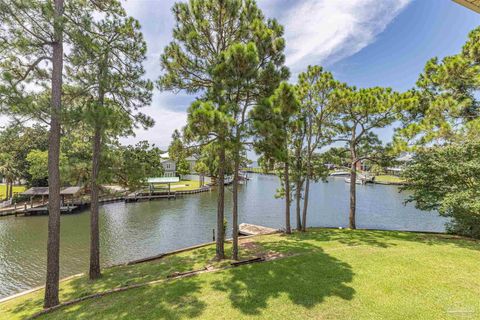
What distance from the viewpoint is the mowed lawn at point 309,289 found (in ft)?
15.7

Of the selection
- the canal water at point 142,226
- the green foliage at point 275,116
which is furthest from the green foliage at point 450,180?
the canal water at point 142,226

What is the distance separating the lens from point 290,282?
6.10 m

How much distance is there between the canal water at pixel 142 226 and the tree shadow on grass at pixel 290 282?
393 inches

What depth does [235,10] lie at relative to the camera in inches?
316

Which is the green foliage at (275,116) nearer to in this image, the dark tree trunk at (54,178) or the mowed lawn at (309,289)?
the mowed lawn at (309,289)

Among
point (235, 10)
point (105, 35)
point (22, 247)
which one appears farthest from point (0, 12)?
point (22, 247)

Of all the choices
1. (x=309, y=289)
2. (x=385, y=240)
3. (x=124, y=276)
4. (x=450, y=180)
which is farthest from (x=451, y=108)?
(x=124, y=276)

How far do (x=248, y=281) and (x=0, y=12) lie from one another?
880cm

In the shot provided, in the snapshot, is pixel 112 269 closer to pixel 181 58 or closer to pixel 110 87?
pixel 110 87

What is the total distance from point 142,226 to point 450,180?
21.7 meters

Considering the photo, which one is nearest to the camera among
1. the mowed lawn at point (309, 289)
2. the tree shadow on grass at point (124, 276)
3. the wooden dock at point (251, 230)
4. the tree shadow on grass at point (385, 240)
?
the mowed lawn at point (309, 289)

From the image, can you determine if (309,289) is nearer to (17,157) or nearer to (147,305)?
(147,305)

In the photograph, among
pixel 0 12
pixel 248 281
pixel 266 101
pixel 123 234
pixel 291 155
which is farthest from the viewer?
pixel 123 234

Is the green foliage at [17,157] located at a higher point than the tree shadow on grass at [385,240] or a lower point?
higher
